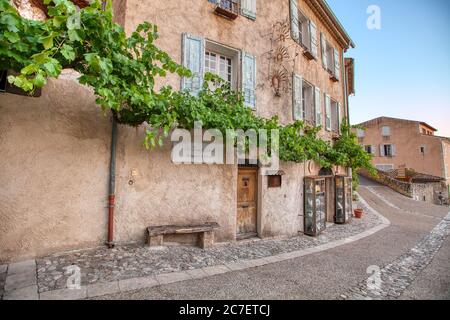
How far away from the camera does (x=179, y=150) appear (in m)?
5.62

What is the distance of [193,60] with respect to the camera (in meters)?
5.97

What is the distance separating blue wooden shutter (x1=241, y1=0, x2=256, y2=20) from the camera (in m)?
7.05

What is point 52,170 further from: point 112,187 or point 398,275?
point 398,275

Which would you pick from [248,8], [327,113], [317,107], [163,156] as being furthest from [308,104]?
[163,156]

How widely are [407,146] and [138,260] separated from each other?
101ft

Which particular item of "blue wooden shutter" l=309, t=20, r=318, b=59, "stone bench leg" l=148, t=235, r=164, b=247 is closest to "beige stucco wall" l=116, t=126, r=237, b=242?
"stone bench leg" l=148, t=235, r=164, b=247

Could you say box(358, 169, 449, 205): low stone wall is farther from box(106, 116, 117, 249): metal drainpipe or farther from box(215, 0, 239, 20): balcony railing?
box(106, 116, 117, 249): metal drainpipe

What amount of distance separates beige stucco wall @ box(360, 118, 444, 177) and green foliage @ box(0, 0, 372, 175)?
89.1 feet

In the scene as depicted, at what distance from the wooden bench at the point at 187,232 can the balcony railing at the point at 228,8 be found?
19.0 ft

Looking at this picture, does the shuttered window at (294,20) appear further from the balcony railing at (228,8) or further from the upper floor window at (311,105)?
the balcony railing at (228,8)

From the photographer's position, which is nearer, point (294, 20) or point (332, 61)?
point (294, 20)

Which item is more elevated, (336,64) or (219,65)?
(336,64)

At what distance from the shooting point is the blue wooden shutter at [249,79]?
267 inches
